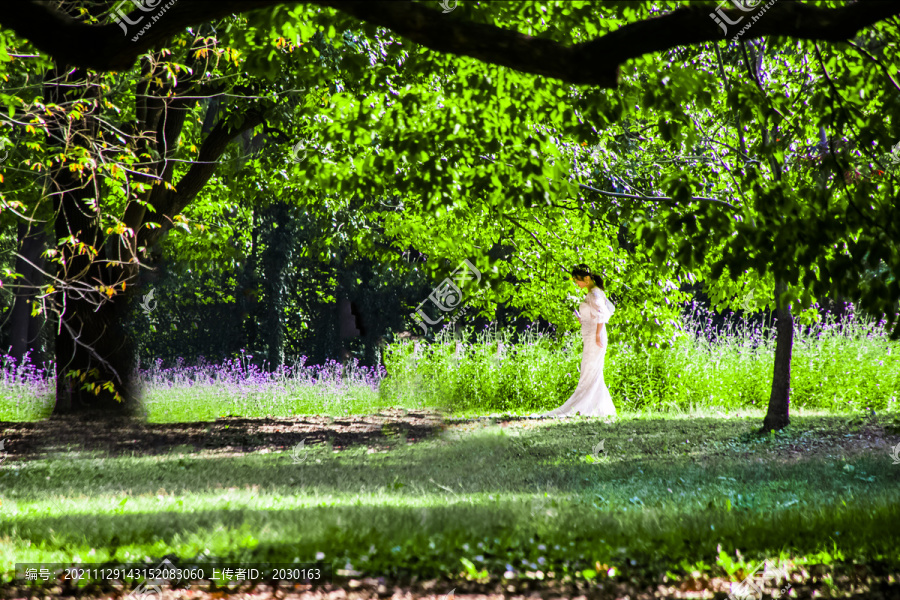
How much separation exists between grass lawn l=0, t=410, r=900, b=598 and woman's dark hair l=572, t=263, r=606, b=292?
2.08 meters

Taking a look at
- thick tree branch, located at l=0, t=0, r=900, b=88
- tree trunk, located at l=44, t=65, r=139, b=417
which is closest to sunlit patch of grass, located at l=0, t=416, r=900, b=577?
thick tree branch, located at l=0, t=0, r=900, b=88

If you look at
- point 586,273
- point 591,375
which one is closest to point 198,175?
point 586,273

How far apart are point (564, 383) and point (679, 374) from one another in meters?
2.09

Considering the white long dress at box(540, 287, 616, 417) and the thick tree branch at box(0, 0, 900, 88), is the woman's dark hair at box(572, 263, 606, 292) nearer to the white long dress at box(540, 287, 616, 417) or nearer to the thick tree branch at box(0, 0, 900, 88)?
the white long dress at box(540, 287, 616, 417)

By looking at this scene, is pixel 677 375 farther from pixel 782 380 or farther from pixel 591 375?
pixel 782 380

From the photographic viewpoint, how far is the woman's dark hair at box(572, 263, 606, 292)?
1088 centimetres

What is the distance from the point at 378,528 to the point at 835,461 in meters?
5.19

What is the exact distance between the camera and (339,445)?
372 inches

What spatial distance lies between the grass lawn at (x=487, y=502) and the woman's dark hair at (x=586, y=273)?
208 centimetres

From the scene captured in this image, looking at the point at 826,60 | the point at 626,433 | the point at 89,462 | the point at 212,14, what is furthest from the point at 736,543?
the point at 89,462

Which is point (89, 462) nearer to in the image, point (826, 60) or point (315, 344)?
point (826, 60)

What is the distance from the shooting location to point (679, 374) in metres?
13.4

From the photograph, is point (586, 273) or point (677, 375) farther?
point (677, 375)

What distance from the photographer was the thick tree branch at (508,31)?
351 cm
